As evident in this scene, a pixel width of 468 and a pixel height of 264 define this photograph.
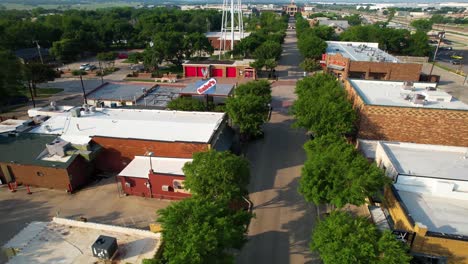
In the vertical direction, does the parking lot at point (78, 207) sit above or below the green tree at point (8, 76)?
below

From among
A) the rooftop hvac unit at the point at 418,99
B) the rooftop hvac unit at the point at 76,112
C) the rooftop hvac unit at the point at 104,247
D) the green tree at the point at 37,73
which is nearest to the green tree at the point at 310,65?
the rooftop hvac unit at the point at 418,99

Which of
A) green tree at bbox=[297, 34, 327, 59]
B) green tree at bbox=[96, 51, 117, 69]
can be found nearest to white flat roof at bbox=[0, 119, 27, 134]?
green tree at bbox=[96, 51, 117, 69]

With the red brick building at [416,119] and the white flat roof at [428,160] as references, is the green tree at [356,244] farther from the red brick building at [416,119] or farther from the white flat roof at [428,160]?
the red brick building at [416,119]

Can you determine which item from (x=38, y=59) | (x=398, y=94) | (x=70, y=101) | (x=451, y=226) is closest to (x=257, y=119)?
(x=398, y=94)

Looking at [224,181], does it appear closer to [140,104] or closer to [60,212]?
[60,212]

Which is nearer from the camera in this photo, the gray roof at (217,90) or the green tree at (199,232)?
the green tree at (199,232)

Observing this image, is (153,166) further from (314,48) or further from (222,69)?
(314,48)

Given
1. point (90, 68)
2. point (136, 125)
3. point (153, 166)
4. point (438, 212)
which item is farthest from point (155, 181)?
point (90, 68)
